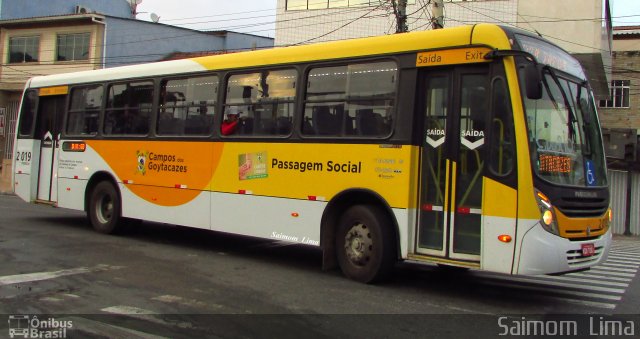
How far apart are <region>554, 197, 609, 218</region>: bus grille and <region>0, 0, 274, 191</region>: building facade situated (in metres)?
27.4

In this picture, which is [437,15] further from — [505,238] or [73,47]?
[73,47]

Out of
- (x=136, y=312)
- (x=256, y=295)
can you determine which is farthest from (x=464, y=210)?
(x=136, y=312)

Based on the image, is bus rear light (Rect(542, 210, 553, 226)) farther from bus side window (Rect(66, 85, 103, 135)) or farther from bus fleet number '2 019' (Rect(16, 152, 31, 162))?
bus fleet number '2 019' (Rect(16, 152, 31, 162))

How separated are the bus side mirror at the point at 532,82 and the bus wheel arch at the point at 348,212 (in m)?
2.12

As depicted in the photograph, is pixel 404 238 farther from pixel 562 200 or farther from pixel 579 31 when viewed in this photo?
pixel 579 31

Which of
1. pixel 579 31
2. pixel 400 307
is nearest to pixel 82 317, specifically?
pixel 400 307

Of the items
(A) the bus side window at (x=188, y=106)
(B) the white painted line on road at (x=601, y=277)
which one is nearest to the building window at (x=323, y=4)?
(A) the bus side window at (x=188, y=106)

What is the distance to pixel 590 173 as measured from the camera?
6.55 metres

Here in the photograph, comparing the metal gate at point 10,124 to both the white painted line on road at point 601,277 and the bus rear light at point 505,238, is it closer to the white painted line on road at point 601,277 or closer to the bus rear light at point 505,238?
the white painted line on road at point 601,277

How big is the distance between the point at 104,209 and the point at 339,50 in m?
6.27

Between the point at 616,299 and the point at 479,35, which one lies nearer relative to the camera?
the point at 479,35

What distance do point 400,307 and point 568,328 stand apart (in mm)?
1722

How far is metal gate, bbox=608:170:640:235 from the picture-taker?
2102 centimetres

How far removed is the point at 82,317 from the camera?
5.52m
